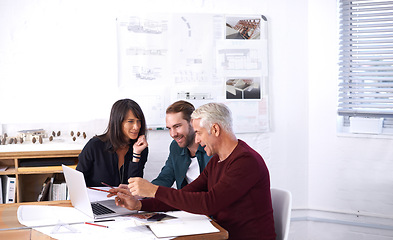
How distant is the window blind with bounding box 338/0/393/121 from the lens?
3.73m

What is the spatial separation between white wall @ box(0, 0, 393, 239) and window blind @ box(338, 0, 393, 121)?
0.32ft

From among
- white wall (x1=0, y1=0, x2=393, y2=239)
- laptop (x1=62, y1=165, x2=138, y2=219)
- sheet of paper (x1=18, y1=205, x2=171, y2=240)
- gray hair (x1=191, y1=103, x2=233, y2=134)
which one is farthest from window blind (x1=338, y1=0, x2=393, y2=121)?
sheet of paper (x1=18, y1=205, x2=171, y2=240)

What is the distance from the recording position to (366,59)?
3793mm

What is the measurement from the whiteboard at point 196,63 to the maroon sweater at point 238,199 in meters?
1.74

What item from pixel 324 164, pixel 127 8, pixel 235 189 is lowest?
pixel 324 164

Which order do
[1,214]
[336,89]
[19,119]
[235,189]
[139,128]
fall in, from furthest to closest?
1. [336,89]
2. [19,119]
3. [139,128]
4. [1,214]
5. [235,189]

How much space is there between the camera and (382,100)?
12.3 feet

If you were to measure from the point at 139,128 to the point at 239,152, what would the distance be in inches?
41.5

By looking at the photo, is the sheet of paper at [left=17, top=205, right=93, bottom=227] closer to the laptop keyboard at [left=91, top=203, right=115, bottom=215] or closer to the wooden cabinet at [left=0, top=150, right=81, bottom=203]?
the laptop keyboard at [left=91, top=203, right=115, bottom=215]

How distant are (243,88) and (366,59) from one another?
3.37 feet

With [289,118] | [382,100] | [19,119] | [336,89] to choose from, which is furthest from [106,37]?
[382,100]

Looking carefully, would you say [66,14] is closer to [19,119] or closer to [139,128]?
[19,119]

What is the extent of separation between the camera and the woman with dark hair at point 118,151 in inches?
113

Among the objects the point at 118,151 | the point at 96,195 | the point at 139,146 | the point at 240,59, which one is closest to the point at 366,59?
the point at 240,59
